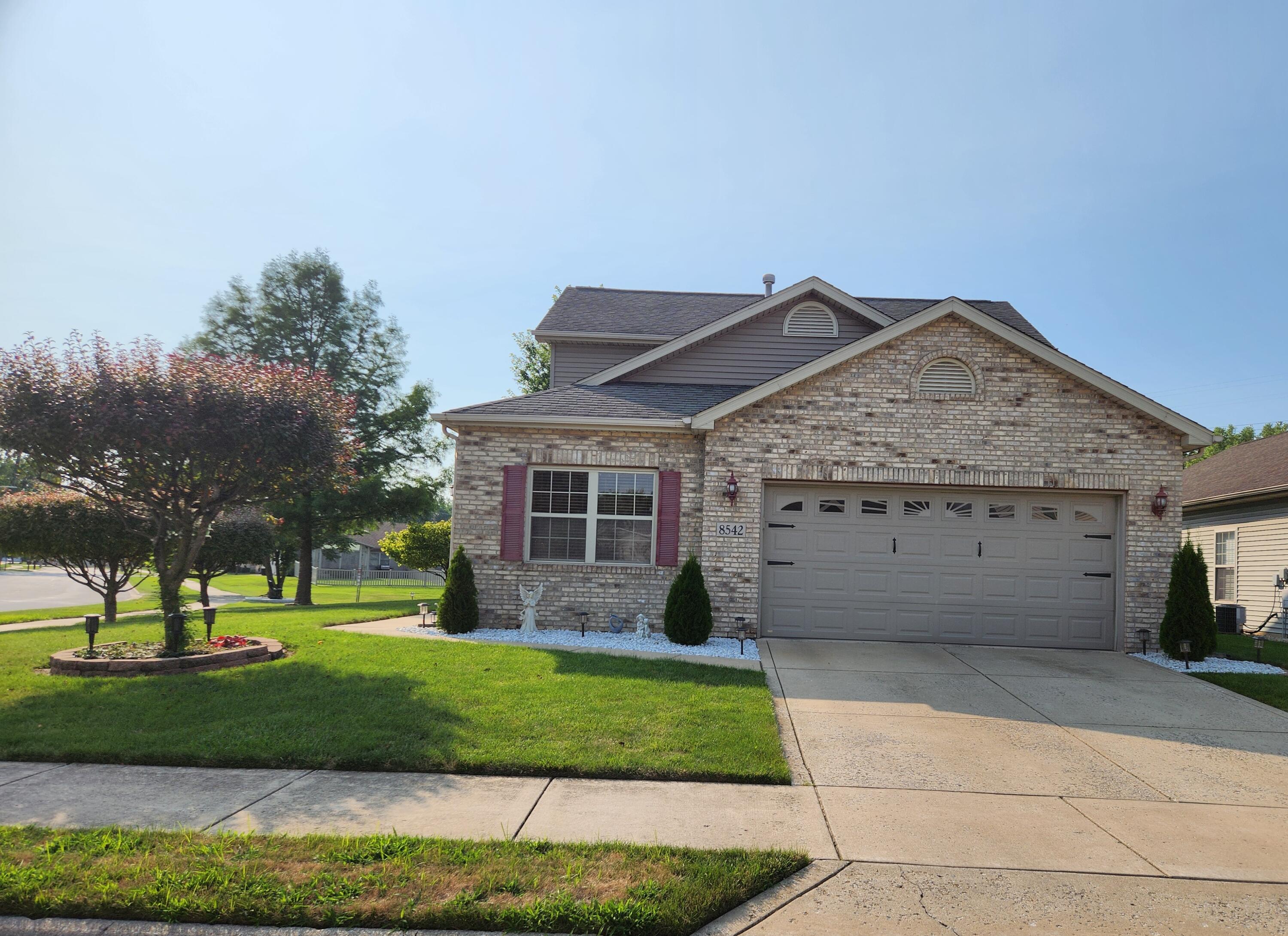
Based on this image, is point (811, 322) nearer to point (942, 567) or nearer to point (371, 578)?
point (942, 567)

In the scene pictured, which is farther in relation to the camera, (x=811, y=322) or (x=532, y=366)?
(x=532, y=366)

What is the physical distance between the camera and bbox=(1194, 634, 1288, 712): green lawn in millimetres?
8633

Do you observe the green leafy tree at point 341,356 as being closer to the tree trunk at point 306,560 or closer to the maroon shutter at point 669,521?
the tree trunk at point 306,560

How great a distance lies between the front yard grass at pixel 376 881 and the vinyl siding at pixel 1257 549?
1595 cm

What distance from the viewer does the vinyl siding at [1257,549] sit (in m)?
16.2

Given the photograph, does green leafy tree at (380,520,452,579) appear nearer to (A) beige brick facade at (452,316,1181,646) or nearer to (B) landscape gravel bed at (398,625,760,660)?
(B) landscape gravel bed at (398,625,760,660)

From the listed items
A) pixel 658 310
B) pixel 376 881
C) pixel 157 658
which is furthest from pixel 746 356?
pixel 376 881

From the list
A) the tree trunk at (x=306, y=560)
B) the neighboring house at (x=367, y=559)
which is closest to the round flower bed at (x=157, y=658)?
the tree trunk at (x=306, y=560)

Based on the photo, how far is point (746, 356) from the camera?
50.0 feet

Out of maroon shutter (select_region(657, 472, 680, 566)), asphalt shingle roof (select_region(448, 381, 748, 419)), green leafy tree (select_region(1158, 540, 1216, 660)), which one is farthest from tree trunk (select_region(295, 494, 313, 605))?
green leafy tree (select_region(1158, 540, 1216, 660))

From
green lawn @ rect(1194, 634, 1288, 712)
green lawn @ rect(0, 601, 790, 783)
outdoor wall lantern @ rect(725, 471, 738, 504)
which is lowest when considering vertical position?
green lawn @ rect(1194, 634, 1288, 712)

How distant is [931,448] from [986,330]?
1.90 m

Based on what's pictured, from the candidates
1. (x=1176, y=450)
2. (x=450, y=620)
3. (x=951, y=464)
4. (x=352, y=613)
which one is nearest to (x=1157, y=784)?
(x=951, y=464)

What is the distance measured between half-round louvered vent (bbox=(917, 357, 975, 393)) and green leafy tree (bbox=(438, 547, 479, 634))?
23.7 ft
